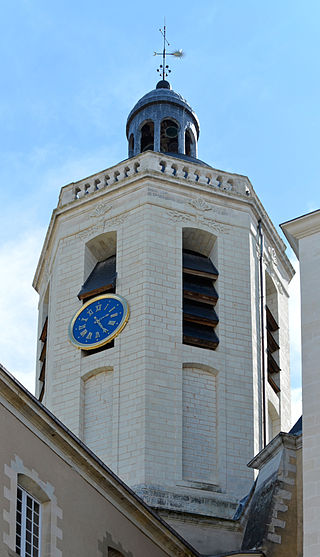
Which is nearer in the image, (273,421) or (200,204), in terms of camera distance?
(273,421)

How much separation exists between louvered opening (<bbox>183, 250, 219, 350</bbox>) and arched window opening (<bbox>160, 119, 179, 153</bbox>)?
18.4 ft

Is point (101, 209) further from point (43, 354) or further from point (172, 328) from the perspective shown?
point (172, 328)

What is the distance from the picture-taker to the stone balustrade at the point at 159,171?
3809cm

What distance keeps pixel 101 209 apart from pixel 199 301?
3904 mm

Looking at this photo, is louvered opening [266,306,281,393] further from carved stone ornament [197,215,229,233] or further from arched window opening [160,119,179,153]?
arched window opening [160,119,179,153]

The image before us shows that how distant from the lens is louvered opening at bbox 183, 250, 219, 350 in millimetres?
35625

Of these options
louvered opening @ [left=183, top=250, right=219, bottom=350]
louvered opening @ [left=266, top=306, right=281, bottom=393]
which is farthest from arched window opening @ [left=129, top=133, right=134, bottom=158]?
louvered opening @ [left=266, top=306, right=281, bottom=393]

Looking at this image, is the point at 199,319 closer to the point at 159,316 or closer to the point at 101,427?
the point at 159,316

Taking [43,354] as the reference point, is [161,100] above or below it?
above

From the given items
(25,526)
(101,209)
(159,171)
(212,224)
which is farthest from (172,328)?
(25,526)

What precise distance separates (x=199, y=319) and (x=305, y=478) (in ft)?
44.5

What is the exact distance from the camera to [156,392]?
112 feet

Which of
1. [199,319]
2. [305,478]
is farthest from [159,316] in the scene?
[305,478]

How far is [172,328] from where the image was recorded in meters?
35.3
